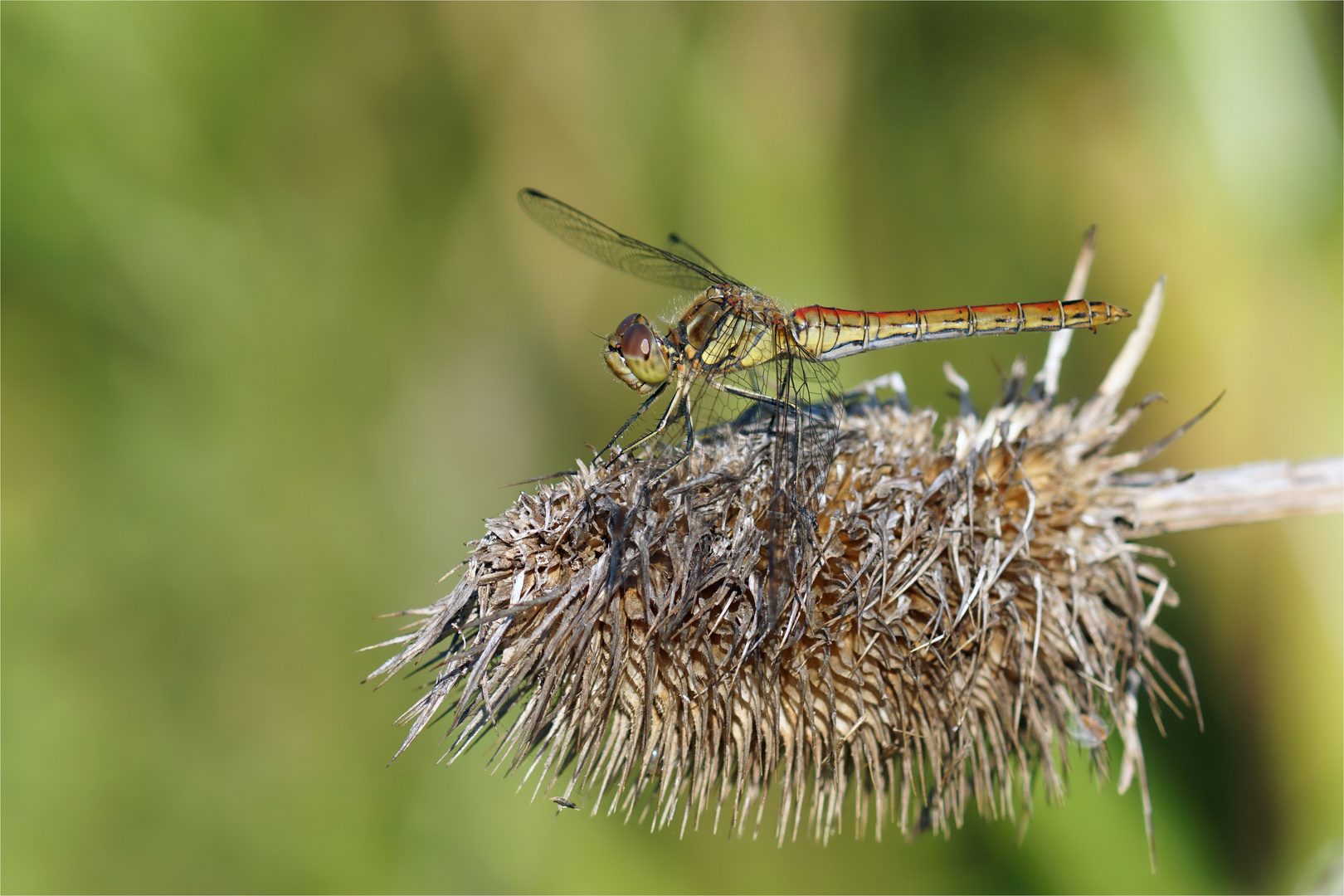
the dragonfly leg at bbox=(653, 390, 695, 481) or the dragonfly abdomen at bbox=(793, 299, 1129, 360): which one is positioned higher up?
the dragonfly abdomen at bbox=(793, 299, 1129, 360)

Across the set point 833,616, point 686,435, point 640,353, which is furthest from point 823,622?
point 640,353

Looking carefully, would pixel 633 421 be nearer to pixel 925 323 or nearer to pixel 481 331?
pixel 925 323

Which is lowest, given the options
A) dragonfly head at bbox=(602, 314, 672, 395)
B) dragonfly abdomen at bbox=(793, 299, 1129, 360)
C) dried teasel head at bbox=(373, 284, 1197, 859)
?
dried teasel head at bbox=(373, 284, 1197, 859)

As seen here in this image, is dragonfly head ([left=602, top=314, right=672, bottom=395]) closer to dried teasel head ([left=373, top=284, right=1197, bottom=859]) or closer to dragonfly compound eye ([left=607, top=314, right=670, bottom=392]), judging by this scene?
dragonfly compound eye ([left=607, top=314, right=670, bottom=392])

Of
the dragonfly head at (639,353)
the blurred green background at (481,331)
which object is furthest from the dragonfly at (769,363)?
the blurred green background at (481,331)

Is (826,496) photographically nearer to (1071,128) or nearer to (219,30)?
(1071,128)

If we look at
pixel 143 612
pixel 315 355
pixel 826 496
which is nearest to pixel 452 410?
pixel 315 355

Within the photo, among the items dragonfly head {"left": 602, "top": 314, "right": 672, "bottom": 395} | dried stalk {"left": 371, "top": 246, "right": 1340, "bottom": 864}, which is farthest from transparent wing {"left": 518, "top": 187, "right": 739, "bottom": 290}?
dried stalk {"left": 371, "top": 246, "right": 1340, "bottom": 864}
